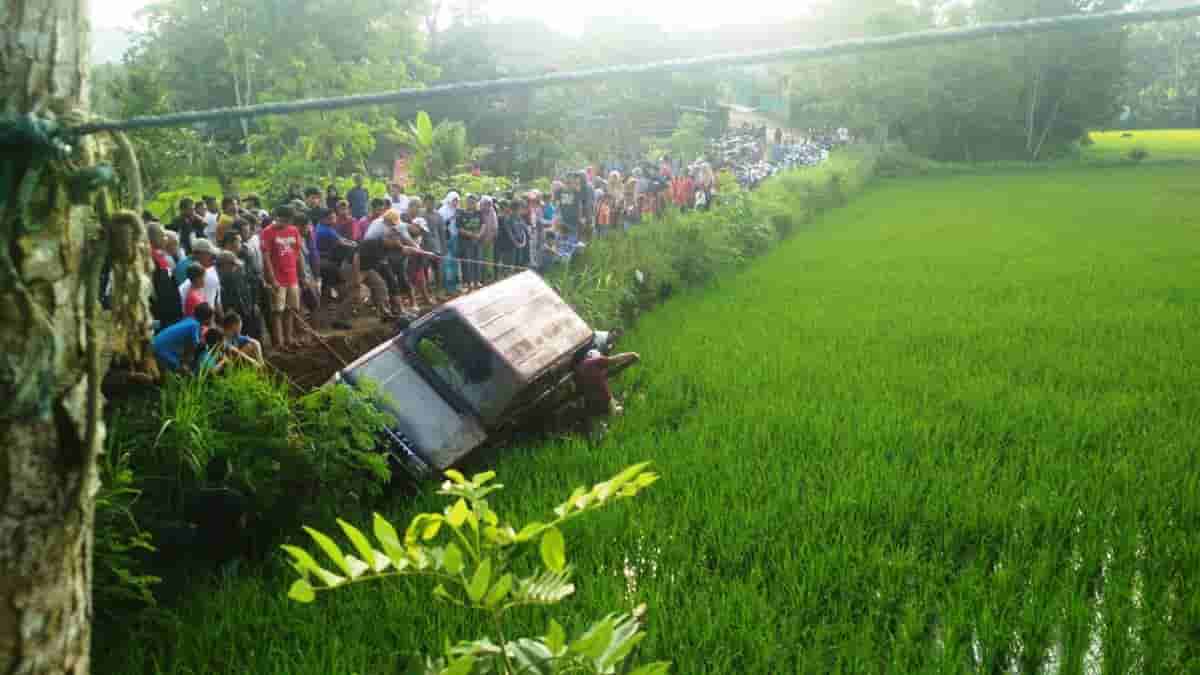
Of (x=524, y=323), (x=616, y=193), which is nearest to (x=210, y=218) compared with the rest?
(x=524, y=323)

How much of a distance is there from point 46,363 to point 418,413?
4307mm

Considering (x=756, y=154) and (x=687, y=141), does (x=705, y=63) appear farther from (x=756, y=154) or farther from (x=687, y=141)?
(x=756, y=154)

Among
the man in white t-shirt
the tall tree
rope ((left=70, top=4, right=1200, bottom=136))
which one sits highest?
rope ((left=70, top=4, right=1200, bottom=136))

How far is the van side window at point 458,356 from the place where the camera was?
5.64 metres

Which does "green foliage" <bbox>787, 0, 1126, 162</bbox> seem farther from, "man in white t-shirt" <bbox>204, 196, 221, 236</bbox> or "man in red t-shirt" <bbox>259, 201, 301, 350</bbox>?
"man in red t-shirt" <bbox>259, 201, 301, 350</bbox>

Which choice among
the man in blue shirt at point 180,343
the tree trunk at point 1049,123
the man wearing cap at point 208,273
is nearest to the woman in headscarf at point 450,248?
the man wearing cap at point 208,273

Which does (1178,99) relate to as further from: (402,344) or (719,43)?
(402,344)

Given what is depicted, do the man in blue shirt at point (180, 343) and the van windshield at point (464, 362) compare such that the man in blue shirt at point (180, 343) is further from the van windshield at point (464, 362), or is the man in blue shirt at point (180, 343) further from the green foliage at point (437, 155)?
the green foliage at point (437, 155)

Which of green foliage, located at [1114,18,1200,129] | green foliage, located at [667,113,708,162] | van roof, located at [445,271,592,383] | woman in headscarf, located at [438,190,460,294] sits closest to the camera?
van roof, located at [445,271,592,383]

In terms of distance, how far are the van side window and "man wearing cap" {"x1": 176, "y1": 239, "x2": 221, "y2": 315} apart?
1.50 metres

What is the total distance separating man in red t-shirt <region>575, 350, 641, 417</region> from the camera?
652 cm

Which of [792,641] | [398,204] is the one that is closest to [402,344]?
[792,641]

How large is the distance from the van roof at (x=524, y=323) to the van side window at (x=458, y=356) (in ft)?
0.29

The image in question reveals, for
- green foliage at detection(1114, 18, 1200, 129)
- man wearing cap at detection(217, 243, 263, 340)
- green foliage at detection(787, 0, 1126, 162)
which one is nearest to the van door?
man wearing cap at detection(217, 243, 263, 340)
